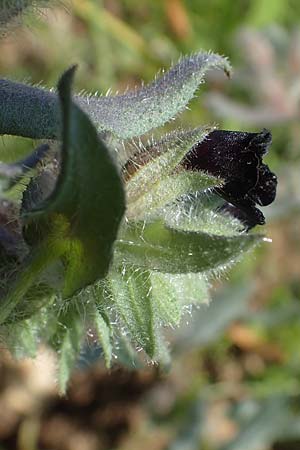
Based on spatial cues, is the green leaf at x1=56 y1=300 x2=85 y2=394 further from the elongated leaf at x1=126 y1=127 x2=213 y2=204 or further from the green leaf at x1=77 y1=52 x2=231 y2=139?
the green leaf at x1=77 y1=52 x2=231 y2=139

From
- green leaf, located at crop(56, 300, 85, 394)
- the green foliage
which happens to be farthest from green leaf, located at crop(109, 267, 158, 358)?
green leaf, located at crop(56, 300, 85, 394)

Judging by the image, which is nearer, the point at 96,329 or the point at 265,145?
the point at 265,145

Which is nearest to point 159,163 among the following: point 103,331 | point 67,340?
point 103,331

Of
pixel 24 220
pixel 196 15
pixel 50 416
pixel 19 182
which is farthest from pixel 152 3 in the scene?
pixel 24 220

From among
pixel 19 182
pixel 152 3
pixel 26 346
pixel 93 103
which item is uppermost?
pixel 152 3

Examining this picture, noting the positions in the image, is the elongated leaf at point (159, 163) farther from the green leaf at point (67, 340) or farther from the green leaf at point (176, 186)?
the green leaf at point (67, 340)

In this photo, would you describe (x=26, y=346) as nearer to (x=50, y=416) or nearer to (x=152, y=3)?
(x=50, y=416)

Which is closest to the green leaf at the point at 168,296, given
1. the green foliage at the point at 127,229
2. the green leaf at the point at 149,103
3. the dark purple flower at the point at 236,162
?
the green foliage at the point at 127,229
